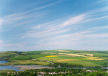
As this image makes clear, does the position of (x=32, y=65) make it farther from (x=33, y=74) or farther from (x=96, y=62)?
(x=96, y=62)

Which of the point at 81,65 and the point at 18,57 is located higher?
the point at 18,57

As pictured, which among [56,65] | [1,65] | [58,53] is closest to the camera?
[1,65]

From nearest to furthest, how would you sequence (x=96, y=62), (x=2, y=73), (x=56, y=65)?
(x=2, y=73) → (x=56, y=65) → (x=96, y=62)

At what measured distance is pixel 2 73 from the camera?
13.4 feet

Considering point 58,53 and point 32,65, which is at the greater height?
point 58,53

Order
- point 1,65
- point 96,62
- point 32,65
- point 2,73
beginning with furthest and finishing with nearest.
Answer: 1. point 96,62
2. point 32,65
3. point 1,65
4. point 2,73

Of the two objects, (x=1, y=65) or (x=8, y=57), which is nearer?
(x=1, y=65)

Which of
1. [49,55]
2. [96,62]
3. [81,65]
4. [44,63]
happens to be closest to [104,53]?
[96,62]

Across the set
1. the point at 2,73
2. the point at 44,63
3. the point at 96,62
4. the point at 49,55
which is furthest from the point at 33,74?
the point at 96,62

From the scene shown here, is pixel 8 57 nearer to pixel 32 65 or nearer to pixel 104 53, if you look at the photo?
pixel 32 65

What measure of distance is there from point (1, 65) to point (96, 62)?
4.54 meters

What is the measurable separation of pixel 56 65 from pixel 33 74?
160cm

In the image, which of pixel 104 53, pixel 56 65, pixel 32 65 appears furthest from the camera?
pixel 104 53

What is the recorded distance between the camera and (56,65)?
18.3ft
